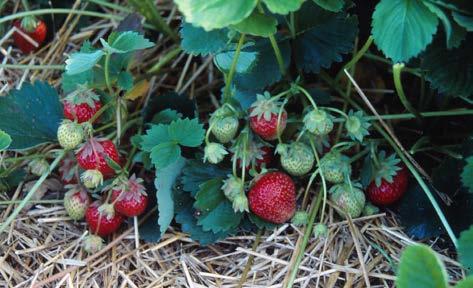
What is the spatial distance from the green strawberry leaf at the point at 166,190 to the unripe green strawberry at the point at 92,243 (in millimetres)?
121

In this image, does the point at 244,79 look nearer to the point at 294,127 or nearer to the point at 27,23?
the point at 294,127

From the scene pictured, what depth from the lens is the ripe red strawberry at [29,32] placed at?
172cm

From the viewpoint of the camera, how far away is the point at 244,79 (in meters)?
1.42

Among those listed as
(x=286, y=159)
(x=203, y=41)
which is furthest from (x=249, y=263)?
(x=203, y=41)

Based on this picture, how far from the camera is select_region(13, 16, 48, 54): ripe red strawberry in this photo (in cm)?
172

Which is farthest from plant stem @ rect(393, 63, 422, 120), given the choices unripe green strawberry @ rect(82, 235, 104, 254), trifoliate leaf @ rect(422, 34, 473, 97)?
unripe green strawberry @ rect(82, 235, 104, 254)

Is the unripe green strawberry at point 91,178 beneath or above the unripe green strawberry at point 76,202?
above

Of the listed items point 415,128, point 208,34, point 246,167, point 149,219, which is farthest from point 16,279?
point 415,128

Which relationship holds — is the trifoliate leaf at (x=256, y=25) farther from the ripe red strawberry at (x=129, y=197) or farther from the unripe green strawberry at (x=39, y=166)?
the unripe green strawberry at (x=39, y=166)

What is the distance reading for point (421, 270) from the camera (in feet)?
2.78

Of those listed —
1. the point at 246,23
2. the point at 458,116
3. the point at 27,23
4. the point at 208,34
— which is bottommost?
the point at 458,116

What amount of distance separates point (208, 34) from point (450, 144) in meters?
0.57

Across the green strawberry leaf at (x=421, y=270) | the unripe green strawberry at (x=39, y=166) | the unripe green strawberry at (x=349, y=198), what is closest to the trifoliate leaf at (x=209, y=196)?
the unripe green strawberry at (x=349, y=198)

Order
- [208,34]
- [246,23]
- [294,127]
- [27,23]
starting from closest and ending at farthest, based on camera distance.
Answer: [246,23] < [208,34] < [294,127] < [27,23]
